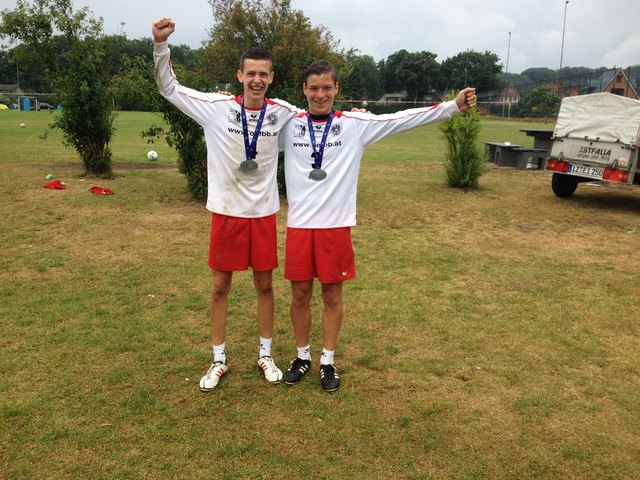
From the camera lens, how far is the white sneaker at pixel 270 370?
341 centimetres

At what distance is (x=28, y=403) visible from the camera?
3.08 m

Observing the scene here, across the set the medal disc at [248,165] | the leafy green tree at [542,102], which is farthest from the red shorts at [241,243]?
the leafy green tree at [542,102]

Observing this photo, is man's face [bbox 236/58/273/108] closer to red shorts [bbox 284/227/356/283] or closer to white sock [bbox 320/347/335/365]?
red shorts [bbox 284/227/356/283]

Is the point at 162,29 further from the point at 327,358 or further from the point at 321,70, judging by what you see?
the point at 327,358

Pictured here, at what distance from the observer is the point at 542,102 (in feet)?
179

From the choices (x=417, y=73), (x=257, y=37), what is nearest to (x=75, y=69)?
(x=257, y=37)

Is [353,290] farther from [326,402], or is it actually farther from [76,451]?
[76,451]

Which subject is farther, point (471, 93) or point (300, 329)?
point (300, 329)

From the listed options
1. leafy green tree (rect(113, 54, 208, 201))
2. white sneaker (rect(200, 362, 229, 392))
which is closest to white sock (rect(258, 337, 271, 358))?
white sneaker (rect(200, 362, 229, 392))

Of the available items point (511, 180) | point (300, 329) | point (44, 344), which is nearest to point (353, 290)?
point (300, 329)

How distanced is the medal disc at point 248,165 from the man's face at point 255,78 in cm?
35

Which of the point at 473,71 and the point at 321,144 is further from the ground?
the point at 473,71

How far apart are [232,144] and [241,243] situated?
0.61 metres

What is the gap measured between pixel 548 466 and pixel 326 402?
125 centimetres
